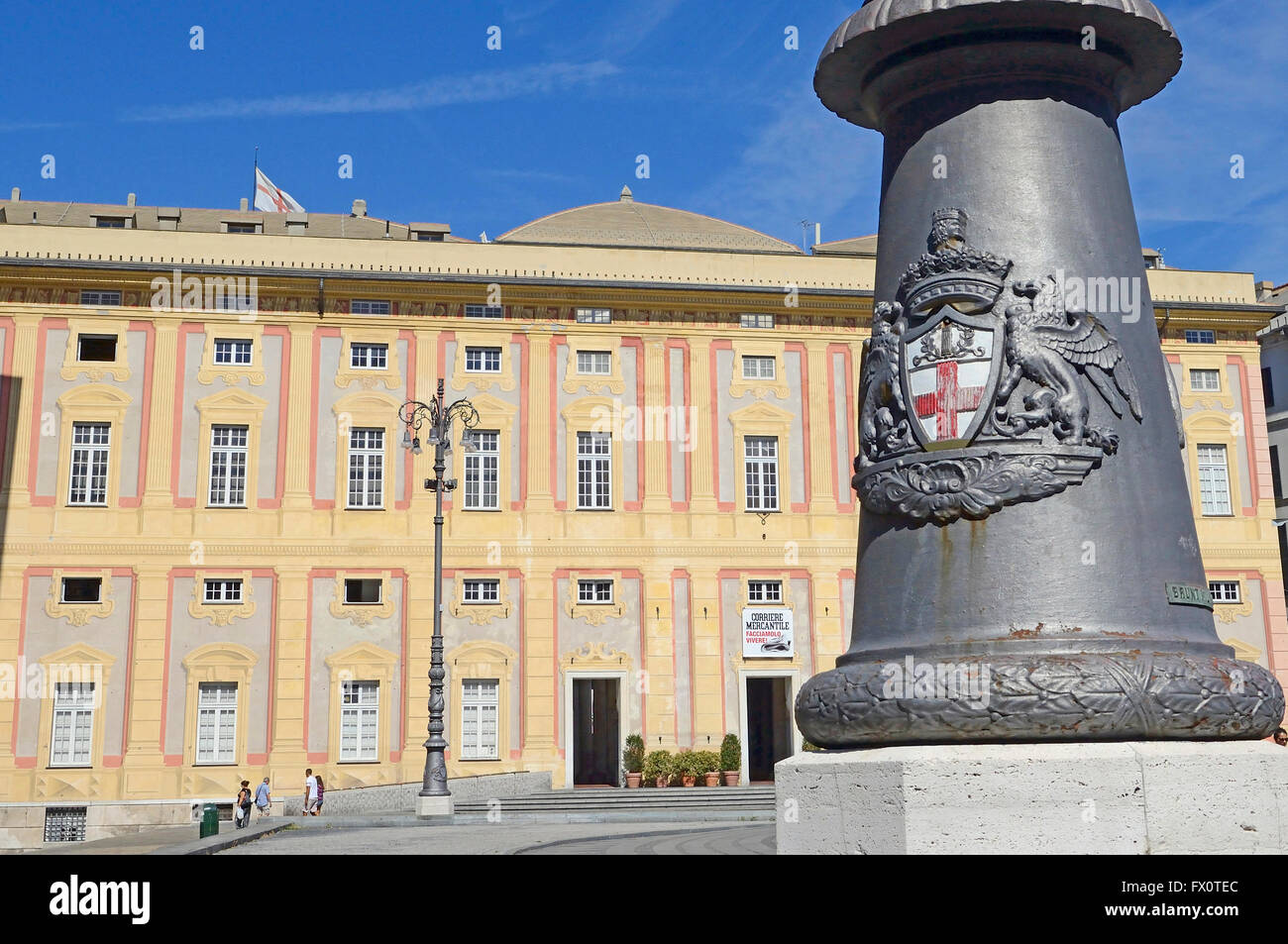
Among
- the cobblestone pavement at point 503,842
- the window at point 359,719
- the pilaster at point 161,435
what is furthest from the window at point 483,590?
the cobblestone pavement at point 503,842

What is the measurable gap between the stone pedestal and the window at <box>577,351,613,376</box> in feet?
109

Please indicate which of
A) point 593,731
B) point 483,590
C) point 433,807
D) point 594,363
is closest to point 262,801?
point 483,590

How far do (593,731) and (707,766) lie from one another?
26.8ft

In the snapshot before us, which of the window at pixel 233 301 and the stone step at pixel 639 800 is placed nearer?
the stone step at pixel 639 800

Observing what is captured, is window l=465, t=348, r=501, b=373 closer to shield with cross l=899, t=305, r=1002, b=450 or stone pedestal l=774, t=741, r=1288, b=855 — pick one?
shield with cross l=899, t=305, r=1002, b=450

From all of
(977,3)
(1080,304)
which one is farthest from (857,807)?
(977,3)

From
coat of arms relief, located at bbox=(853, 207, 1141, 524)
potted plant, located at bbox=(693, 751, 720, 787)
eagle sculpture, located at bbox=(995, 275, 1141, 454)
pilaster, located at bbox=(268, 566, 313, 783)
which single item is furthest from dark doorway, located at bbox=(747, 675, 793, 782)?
eagle sculpture, located at bbox=(995, 275, 1141, 454)

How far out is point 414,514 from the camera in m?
38.1

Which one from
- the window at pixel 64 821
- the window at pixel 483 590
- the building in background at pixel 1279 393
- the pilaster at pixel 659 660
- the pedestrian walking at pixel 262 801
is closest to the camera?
the pedestrian walking at pixel 262 801

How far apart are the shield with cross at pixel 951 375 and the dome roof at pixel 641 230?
134ft

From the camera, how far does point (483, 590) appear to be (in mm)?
38000

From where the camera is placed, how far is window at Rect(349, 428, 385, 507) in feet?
125

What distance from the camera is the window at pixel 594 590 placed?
38438 millimetres

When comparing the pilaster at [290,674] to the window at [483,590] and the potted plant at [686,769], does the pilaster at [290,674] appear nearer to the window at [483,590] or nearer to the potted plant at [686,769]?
the window at [483,590]
